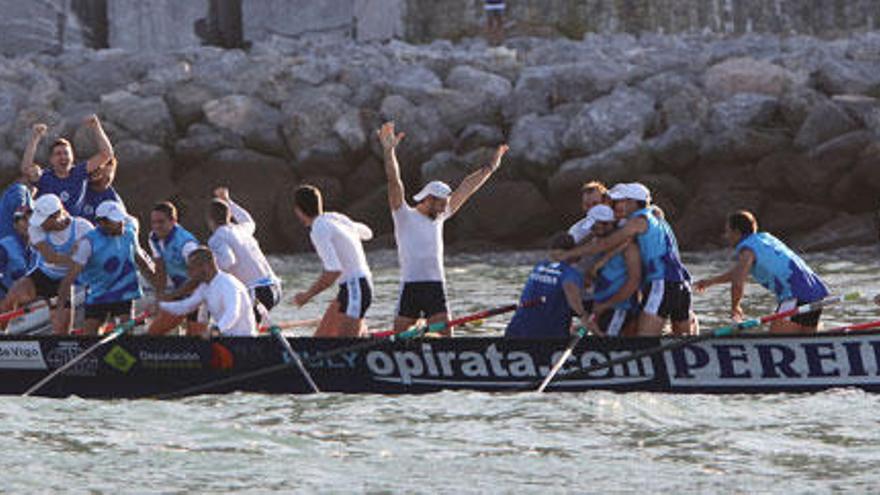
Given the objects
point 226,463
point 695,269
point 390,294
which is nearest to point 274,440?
point 226,463

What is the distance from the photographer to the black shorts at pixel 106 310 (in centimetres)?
1708

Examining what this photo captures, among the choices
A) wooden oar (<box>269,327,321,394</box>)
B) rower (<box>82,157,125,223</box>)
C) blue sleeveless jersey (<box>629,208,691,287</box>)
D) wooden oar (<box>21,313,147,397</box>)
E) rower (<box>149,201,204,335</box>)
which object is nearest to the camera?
blue sleeveless jersey (<box>629,208,691,287</box>)

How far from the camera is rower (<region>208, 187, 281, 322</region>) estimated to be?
16500 mm

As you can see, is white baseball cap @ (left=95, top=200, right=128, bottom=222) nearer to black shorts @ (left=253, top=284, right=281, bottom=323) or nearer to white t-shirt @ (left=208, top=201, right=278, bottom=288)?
white t-shirt @ (left=208, top=201, right=278, bottom=288)

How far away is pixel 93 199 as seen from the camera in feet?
59.1

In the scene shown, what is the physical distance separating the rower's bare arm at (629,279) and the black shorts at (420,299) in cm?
135

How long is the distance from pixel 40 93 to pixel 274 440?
20.1 metres

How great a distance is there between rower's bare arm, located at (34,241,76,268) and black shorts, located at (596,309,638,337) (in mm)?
4208

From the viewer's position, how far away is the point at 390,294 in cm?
2539

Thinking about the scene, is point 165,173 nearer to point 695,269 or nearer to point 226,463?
point 695,269

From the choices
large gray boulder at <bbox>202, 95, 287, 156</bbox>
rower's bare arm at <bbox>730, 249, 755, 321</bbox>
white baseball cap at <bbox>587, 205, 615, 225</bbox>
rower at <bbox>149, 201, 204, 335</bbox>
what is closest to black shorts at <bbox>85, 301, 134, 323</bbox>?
rower at <bbox>149, 201, 204, 335</bbox>

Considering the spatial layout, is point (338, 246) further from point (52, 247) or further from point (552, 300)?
point (52, 247)

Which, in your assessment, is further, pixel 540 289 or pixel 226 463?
pixel 540 289

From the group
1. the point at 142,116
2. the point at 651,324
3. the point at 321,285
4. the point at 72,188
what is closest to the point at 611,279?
the point at 651,324
